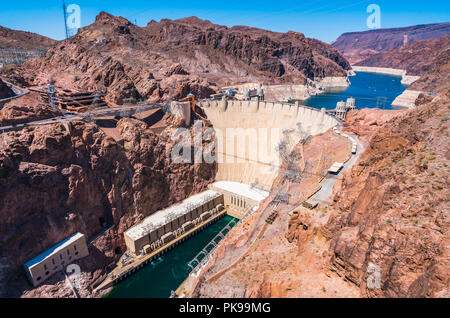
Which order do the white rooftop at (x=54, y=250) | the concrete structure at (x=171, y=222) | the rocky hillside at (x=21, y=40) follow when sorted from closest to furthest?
the white rooftop at (x=54, y=250) → the concrete structure at (x=171, y=222) → the rocky hillside at (x=21, y=40)

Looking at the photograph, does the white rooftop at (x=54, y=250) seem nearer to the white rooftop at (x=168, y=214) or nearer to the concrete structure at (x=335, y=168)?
the white rooftop at (x=168, y=214)

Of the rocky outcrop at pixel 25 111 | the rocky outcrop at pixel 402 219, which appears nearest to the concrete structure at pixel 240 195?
the rocky outcrop at pixel 402 219

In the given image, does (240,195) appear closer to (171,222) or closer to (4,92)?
(171,222)

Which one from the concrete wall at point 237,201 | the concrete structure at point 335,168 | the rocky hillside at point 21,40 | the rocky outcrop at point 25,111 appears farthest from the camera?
the rocky hillside at point 21,40

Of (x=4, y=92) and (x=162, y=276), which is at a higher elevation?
(x=4, y=92)

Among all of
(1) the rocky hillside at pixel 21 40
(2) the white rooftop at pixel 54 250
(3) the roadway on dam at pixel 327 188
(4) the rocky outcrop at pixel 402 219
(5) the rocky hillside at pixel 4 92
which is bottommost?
(2) the white rooftop at pixel 54 250

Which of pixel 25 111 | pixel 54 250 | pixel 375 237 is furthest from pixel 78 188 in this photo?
pixel 375 237
